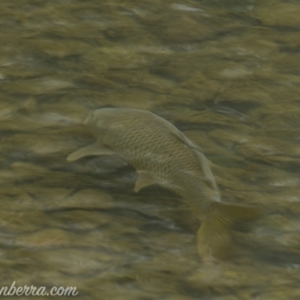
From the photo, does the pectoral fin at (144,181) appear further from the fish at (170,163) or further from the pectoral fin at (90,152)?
the pectoral fin at (90,152)

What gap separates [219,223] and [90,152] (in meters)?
0.86

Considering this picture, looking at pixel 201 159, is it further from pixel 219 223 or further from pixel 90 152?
pixel 90 152

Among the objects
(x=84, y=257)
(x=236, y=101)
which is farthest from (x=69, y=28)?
(x=84, y=257)

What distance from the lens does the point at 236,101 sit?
4.78 meters

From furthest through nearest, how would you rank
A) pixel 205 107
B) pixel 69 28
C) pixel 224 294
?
1. pixel 69 28
2. pixel 205 107
3. pixel 224 294

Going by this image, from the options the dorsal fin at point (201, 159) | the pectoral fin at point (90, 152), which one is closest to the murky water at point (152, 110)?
the pectoral fin at point (90, 152)

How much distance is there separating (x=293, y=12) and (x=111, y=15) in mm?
1202

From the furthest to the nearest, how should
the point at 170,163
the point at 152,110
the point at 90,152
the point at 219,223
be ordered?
the point at 152,110 → the point at 90,152 → the point at 170,163 → the point at 219,223

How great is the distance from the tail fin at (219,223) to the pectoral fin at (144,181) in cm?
40

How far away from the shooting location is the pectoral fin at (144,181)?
3.61 metres

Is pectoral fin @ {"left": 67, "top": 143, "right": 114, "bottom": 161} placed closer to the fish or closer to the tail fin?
the fish

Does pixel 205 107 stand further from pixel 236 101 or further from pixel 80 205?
pixel 80 205

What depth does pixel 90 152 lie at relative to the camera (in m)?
3.89

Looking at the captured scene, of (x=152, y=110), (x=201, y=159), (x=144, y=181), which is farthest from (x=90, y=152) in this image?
(x=152, y=110)
